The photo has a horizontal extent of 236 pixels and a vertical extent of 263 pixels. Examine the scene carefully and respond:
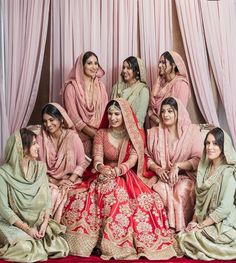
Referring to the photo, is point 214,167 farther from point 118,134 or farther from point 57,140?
point 57,140

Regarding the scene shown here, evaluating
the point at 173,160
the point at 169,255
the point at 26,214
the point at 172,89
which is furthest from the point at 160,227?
the point at 172,89

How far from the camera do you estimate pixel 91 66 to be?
5504 millimetres

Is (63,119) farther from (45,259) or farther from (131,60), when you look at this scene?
(45,259)

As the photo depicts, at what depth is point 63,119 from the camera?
511 cm

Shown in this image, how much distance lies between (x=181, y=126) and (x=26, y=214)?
1.52 metres

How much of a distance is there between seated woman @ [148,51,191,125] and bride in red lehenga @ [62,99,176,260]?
0.62 metres

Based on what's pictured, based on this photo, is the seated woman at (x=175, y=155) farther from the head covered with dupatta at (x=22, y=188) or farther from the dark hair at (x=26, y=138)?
the dark hair at (x=26, y=138)

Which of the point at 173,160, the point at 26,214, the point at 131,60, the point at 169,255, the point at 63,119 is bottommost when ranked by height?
the point at 169,255

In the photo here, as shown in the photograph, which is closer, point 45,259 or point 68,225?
point 45,259

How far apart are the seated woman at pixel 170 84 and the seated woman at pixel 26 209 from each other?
4.63 ft

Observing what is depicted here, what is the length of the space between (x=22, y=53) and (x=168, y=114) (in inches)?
64.6

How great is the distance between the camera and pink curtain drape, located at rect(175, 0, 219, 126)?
5.84 m

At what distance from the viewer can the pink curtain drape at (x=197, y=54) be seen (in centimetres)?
584

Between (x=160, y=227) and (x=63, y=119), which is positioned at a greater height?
(x=63, y=119)
